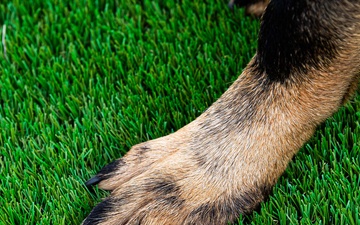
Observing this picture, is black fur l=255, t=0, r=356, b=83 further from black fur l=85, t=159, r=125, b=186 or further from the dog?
black fur l=85, t=159, r=125, b=186

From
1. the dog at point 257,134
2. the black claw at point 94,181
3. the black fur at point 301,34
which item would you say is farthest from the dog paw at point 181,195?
the black fur at point 301,34

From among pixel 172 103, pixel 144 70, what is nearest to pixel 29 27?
pixel 144 70

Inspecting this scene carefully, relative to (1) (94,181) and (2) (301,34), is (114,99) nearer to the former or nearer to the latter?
(1) (94,181)

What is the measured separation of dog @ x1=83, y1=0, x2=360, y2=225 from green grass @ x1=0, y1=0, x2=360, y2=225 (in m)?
0.12

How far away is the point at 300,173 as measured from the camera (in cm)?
240

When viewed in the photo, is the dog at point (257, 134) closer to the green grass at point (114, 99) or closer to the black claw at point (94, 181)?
the black claw at point (94, 181)

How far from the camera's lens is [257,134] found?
232 cm

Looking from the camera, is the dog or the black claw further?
the black claw

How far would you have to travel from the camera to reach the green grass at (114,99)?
2365mm

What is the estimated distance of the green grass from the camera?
93.1 inches

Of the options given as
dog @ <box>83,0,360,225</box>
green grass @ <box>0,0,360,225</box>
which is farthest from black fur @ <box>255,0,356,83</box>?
green grass @ <box>0,0,360,225</box>

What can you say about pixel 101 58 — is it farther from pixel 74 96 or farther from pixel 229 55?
pixel 229 55

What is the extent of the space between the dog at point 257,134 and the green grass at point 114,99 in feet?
0.40

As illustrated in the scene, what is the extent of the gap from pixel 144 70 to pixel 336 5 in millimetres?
1213
